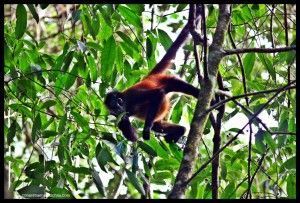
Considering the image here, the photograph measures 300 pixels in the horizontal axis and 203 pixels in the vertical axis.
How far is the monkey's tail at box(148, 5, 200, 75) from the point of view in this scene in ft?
13.2

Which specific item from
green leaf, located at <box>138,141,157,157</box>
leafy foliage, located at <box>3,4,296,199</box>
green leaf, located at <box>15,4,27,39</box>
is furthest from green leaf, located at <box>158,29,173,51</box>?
green leaf, located at <box>15,4,27,39</box>

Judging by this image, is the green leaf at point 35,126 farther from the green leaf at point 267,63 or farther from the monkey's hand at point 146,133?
the green leaf at point 267,63

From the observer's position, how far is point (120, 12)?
3.29 metres

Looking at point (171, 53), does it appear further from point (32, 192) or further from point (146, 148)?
point (32, 192)

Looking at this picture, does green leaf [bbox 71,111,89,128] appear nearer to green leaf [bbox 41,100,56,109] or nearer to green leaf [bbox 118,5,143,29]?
green leaf [bbox 41,100,56,109]

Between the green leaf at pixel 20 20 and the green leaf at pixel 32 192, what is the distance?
0.85 m

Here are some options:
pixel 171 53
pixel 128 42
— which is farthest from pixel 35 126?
pixel 171 53

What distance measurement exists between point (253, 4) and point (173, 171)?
110 cm

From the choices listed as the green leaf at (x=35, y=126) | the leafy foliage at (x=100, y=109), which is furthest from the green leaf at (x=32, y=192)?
the green leaf at (x=35, y=126)

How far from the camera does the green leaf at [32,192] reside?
9.47 feet

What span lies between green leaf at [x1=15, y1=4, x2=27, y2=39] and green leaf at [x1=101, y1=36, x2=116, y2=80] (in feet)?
1.52

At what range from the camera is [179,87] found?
388 centimetres
